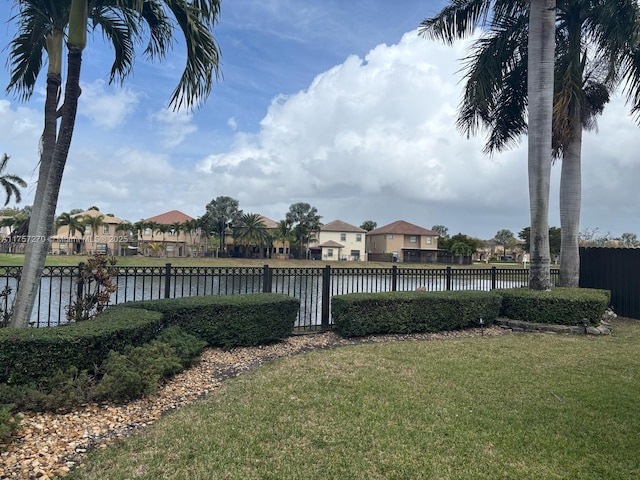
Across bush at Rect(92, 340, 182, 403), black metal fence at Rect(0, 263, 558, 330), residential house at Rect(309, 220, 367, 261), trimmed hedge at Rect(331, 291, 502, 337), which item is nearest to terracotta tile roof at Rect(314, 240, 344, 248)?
residential house at Rect(309, 220, 367, 261)

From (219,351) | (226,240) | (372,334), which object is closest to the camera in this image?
(219,351)

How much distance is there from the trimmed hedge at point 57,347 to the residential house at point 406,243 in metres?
53.3

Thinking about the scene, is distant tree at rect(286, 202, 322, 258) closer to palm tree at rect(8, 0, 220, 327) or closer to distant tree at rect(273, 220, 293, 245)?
distant tree at rect(273, 220, 293, 245)

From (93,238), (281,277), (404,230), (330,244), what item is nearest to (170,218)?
(93,238)

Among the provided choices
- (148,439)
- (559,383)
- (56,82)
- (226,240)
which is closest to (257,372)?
(148,439)

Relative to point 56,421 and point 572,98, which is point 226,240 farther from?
point 56,421

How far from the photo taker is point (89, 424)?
371cm

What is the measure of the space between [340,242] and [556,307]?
5319 centimetres

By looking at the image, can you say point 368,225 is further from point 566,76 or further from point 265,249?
point 566,76

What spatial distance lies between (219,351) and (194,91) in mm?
3941

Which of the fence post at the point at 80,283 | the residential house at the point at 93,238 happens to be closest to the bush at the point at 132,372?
the fence post at the point at 80,283

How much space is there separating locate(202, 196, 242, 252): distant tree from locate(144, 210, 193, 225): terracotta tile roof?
822 cm

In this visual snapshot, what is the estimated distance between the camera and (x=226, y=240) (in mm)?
59750

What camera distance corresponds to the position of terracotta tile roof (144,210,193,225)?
206ft
